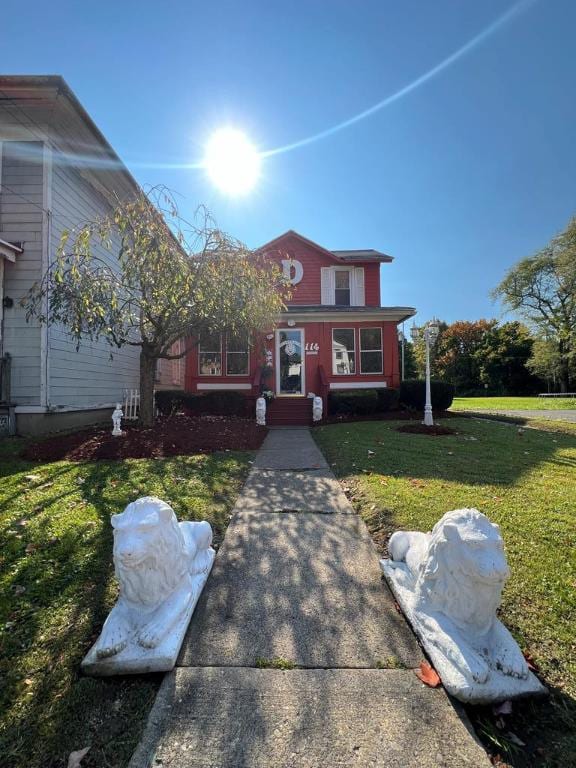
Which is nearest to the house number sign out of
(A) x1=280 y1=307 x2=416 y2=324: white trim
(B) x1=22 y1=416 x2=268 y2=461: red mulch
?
(A) x1=280 y1=307 x2=416 y2=324: white trim

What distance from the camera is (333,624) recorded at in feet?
7.47

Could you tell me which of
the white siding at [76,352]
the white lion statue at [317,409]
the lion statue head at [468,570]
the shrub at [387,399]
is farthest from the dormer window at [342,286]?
the lion statue head at [468,570]

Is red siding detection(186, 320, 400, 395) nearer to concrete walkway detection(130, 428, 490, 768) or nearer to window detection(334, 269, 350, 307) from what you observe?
window detection(334, 269, 350, 307)

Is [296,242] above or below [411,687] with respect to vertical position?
above

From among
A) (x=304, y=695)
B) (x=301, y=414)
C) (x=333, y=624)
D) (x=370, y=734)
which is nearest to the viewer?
(x=370, y=734)

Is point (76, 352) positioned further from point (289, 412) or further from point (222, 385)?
point (289, 412)

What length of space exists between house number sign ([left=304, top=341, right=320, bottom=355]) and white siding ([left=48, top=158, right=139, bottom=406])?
253 inches

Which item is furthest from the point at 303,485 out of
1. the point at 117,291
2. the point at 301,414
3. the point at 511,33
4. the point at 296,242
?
the point at 296,242

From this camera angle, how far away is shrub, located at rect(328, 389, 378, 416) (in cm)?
1246

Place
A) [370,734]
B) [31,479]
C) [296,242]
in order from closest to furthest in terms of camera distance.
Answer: [370,734] → [31,479] → [296,242]

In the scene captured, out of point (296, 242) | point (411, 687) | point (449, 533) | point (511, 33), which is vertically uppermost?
point (511, 33)

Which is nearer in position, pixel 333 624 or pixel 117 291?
pixel 333 624

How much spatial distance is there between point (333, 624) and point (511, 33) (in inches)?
451

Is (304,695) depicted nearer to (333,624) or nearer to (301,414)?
(333,624)
